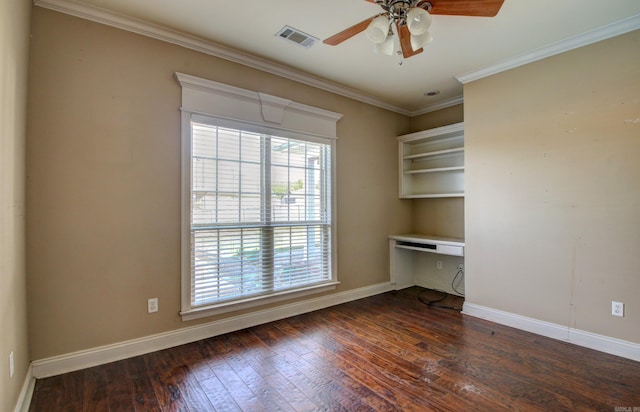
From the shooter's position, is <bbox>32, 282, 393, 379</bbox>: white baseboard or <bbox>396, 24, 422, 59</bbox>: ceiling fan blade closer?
<bbox>396, 24, 422, 59</bbox>: ceiling fan blade

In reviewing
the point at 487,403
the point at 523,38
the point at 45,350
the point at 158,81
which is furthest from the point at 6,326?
the point at 523,38

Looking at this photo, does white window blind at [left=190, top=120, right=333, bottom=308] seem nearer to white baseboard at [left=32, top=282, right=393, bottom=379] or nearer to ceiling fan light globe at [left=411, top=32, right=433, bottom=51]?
white baseboard at [left=32, top=282, right=393, bottom=379]

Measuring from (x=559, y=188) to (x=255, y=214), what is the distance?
3.02 metres

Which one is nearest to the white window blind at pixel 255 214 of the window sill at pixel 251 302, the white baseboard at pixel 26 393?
the window sill at pixel 251 302

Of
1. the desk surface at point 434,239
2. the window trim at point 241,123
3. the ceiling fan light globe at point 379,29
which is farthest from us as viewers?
the desk surface at point 434,239

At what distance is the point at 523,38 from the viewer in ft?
9.16

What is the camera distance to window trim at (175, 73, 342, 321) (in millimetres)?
2799

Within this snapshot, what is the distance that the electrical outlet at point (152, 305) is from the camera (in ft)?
8.65

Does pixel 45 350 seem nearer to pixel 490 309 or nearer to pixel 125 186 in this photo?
pixel 125 186

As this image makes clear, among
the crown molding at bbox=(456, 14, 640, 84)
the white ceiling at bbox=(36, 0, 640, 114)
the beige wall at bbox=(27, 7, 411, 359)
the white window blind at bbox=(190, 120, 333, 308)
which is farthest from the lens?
the white window blind at bbox=(190, 120, 333, 308)

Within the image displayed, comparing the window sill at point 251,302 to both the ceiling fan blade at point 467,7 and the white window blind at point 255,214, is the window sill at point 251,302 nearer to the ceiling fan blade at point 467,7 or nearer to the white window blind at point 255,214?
the white window blind at point 255,214

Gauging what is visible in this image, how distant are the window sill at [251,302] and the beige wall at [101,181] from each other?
0.11m

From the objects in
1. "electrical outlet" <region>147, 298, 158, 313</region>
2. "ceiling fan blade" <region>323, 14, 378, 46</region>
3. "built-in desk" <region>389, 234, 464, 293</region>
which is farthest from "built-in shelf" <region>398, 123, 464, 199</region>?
"electrical outlet" <region>147, 298, 158, 313</region>

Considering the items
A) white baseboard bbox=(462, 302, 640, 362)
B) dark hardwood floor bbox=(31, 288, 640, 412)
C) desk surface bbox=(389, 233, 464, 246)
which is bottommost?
dark hardwood floor bbox=(31, 288, 640, 412)
